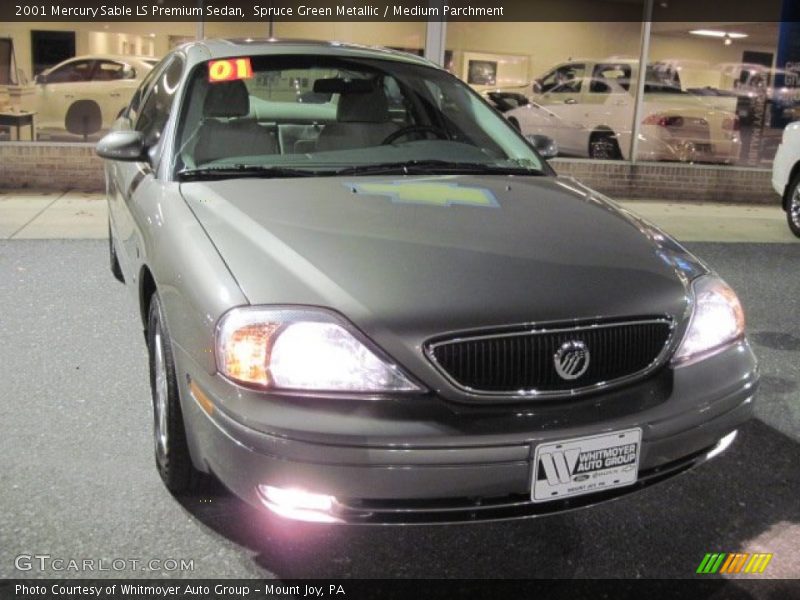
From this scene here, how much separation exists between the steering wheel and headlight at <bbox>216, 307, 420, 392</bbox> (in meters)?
1.58

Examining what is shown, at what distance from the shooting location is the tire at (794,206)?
771cm

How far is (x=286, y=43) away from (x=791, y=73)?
29.9 feet

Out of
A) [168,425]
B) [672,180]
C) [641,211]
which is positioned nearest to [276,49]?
[168,425]

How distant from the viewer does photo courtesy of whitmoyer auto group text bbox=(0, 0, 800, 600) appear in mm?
2154

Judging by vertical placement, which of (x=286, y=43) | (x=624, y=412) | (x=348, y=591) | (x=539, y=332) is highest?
(x=286, y=43)

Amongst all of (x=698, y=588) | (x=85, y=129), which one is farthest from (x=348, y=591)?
(x=85, y=129)

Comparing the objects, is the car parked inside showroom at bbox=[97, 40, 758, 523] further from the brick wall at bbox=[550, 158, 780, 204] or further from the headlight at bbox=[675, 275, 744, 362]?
the brick wall at bbox=[550, 158, 780, 204]

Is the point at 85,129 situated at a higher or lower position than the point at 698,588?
higher

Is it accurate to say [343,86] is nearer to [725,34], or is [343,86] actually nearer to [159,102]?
[159,102]

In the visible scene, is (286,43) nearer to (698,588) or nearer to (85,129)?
(698,588)

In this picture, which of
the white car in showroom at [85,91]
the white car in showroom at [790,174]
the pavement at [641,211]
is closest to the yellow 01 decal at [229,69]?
the pavement at [641,211]

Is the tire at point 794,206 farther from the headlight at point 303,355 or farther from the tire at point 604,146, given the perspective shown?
the headlight at point 303,355

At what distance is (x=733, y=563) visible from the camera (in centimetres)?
262

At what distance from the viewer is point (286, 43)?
393 centimetres
